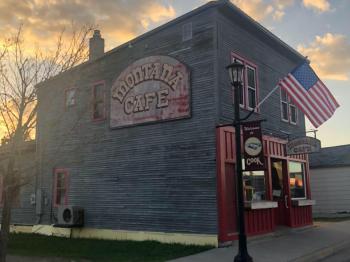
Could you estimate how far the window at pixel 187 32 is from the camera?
15.1m

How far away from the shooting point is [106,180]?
661 inches

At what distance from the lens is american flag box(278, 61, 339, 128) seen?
1362cm

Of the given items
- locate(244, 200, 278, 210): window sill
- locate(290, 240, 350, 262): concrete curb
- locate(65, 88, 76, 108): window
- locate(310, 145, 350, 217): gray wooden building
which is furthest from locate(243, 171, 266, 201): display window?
locate(310, 145, 350, 217): gray wooden building

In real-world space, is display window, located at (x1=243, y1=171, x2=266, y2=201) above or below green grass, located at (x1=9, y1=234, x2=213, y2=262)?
above

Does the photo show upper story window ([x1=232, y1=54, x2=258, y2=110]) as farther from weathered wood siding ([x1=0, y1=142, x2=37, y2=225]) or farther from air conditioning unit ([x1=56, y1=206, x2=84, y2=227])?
weathered wood siding ([x1=0, y1=142, x2=37, y2=225])

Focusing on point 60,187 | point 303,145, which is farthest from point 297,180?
point 60,187

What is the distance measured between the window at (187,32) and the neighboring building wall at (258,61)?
1.03m

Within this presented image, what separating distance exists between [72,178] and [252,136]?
904 centimetres

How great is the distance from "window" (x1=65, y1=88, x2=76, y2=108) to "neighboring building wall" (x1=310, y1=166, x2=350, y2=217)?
1568 cm

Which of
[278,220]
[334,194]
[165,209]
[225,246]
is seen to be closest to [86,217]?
[165,209]

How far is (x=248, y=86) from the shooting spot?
16.1 meters

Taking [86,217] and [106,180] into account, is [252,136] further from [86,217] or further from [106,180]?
[86,217]

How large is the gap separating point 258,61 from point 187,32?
3428 mm

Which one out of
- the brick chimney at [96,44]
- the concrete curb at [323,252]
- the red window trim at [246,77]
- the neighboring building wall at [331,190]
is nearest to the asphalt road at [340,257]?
the concrete curb at [323,252]
